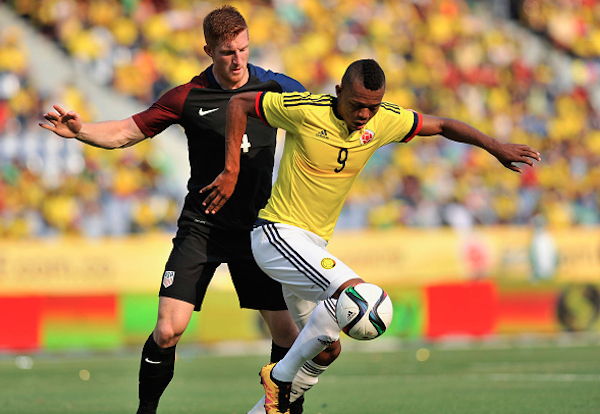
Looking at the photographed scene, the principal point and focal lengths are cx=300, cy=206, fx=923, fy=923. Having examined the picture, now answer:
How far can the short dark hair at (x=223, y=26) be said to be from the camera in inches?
227

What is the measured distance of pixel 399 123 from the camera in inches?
221

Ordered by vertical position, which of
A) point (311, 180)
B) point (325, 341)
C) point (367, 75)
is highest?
point (367, 75)

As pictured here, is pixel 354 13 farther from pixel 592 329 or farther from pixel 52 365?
pixel 52 365

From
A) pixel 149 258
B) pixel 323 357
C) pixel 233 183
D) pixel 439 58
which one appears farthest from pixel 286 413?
pixel 439 58

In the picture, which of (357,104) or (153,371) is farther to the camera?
(153,371)

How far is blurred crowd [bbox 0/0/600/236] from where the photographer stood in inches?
600

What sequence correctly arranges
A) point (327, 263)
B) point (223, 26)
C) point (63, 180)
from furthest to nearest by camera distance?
1. point (63, 180)
2. point (223, 26)
3. point (327, 263)

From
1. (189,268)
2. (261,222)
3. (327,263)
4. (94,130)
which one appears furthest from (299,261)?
(94,130)

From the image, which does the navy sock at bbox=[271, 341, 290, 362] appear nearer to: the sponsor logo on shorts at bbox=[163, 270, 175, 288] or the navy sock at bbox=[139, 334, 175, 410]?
the navy sock at bbox=[139, 334, 175, 410]

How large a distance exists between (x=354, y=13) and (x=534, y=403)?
14883 mm

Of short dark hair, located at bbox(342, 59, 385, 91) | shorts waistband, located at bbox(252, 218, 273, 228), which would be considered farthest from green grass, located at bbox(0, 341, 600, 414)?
short dark hair, located at bbox(342, 59, 385, 91)

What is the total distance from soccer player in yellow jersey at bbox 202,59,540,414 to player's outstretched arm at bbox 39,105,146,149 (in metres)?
0.95

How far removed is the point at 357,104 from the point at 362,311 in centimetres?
114

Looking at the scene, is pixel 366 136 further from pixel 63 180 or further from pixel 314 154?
pixel 63 180
